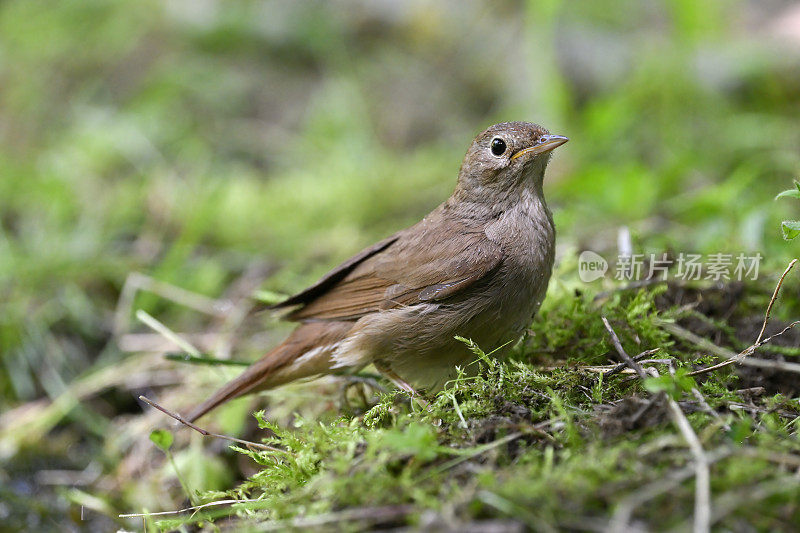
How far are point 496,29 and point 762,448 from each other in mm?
9384

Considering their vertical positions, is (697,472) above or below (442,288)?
below

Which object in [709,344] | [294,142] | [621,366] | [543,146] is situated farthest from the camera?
[294,142]

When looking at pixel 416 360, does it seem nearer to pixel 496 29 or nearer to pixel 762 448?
pixel 762 448

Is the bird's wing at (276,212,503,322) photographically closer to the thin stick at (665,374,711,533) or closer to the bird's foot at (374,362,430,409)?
the bird's foot at (374,362,430,409)

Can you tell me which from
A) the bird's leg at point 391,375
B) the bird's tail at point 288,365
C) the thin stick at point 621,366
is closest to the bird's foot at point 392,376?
the bird's leg at point 391,375

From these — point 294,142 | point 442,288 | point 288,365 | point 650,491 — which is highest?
point 294,142

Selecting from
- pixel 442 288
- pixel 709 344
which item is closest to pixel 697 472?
pixel 709 344

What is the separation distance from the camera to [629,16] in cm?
1110

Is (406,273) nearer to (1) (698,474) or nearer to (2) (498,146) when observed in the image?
(2) (498,146)

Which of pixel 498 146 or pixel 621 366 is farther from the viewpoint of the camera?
pixel 498 146

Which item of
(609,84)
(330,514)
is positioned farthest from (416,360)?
(609,84)

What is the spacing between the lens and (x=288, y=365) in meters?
3.54

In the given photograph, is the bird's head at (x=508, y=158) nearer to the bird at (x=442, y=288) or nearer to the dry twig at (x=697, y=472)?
the bird at (x=442, y=288)

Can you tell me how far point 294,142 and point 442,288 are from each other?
5.84m
